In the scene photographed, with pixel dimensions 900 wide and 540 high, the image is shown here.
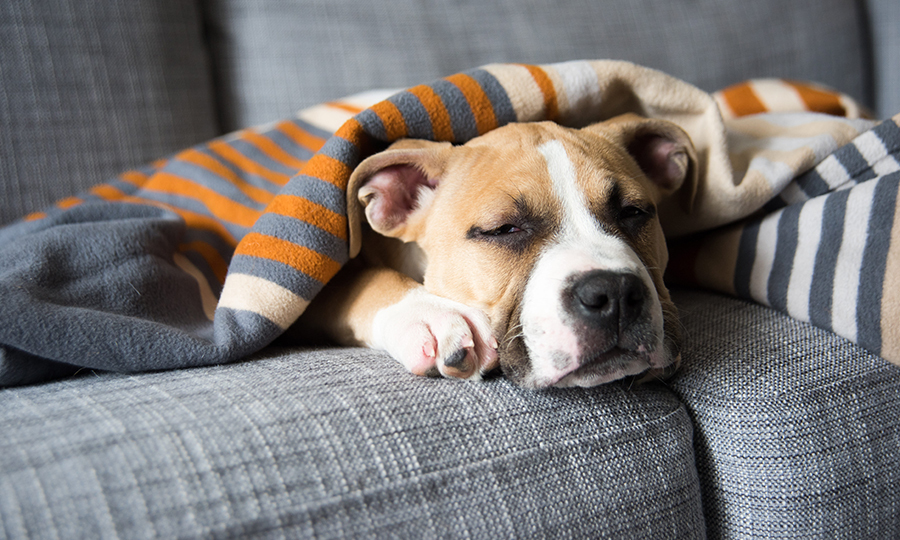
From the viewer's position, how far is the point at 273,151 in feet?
6.63

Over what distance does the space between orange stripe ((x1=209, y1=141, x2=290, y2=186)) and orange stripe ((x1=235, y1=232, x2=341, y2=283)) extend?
0.52m

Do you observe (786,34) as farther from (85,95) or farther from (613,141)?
(85,95)

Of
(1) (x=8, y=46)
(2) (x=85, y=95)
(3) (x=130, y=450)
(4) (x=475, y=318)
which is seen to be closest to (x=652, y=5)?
(4) (x=475, y=318)

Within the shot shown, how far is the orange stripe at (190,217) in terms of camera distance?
1.83 metres

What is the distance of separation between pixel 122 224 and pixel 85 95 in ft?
2.90

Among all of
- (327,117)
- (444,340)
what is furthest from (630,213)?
(327,117)

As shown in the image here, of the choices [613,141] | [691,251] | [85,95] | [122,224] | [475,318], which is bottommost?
[691,251]

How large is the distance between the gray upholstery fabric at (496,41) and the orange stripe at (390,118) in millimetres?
1050

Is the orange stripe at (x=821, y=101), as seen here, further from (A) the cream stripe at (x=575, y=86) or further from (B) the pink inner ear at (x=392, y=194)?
(B) the pink inner ear at (x=392, y=194)

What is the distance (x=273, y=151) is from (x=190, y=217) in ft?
1.23

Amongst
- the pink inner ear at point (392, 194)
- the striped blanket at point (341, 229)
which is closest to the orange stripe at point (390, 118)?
the striped blanket at point (341, 229)

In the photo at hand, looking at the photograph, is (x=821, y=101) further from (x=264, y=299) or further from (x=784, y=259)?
(x=264, y=299)

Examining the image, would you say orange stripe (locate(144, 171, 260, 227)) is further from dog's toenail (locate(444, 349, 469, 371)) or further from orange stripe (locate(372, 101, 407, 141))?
dog's toenail (locate(444, 349, 469, 371))

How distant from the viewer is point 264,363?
131cm
